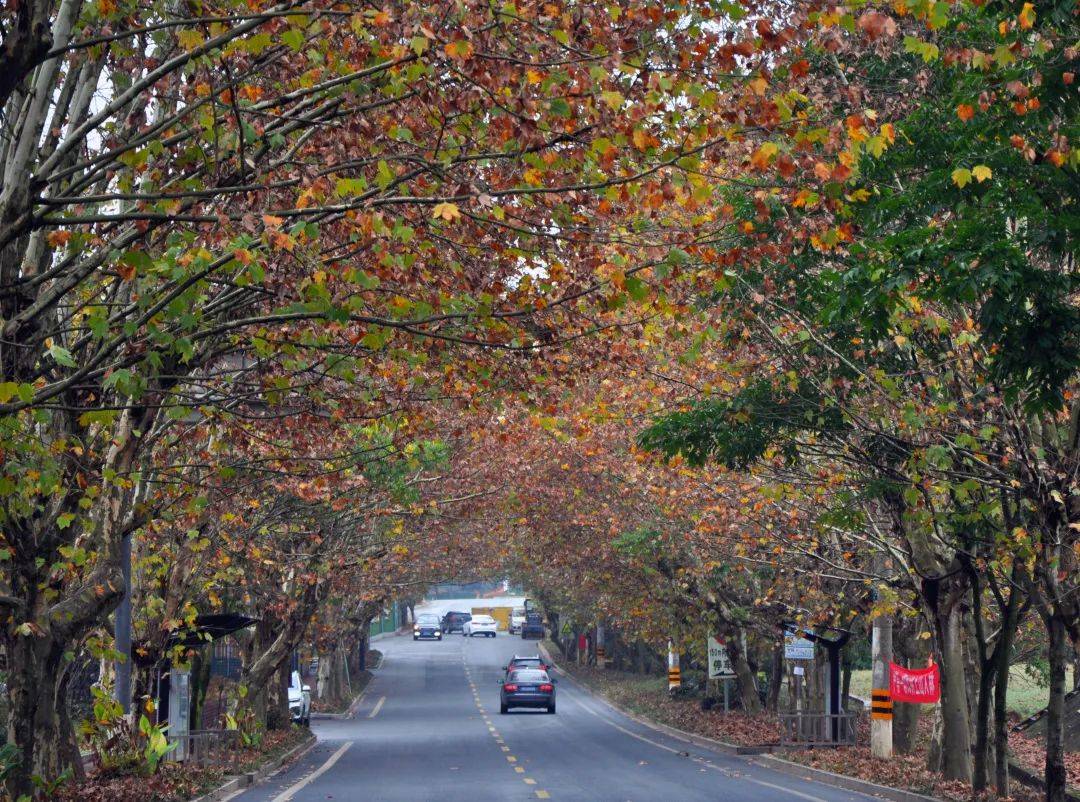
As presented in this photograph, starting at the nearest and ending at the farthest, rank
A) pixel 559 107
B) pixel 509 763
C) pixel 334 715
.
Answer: pixel 559 107 → pixel 509 763 → pixel 334 715

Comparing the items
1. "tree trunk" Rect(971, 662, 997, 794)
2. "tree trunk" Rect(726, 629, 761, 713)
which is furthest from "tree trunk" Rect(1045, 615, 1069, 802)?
"tree trunk" Rect(726, 629, 761, 713)

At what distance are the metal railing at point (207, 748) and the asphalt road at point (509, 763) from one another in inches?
48.5

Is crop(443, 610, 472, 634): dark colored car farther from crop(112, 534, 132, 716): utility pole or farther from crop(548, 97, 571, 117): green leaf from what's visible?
crop(548, 97, 571, 117): green leaf

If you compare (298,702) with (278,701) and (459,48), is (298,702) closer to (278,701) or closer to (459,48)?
(278,701)

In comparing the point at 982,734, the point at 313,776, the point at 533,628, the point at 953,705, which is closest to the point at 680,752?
the point at 313,776

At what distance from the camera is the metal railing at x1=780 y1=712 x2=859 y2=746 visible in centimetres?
2941

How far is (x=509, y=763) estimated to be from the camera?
93.7 ft

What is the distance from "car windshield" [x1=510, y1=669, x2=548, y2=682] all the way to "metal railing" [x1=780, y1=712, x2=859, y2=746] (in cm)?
1743

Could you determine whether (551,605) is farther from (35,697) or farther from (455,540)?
(35,697)

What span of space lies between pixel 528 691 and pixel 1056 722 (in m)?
32.5

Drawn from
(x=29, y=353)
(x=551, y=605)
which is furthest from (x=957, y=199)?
(x=551, y=605)

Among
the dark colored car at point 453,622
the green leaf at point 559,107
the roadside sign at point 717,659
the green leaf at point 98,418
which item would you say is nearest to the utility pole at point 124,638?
the green leaf at point 98,418

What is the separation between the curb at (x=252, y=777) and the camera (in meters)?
21.5

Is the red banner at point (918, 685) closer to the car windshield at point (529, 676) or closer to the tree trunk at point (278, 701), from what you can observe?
the tree trunk at point (278, 701)
